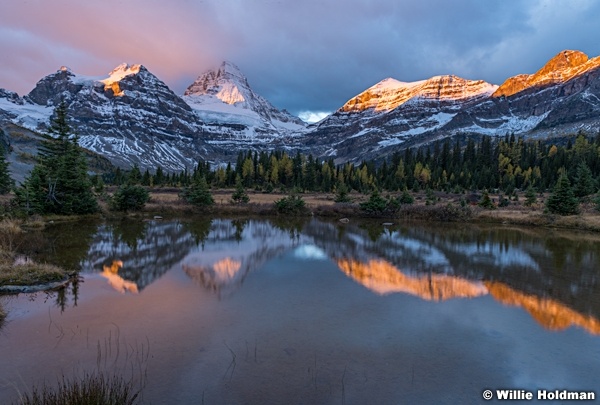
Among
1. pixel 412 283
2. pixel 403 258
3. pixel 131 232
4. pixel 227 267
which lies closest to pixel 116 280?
pixel 227 267

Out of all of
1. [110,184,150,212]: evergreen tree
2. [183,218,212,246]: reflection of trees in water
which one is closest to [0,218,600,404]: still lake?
[183,218,212,246]: reflection of trees in water

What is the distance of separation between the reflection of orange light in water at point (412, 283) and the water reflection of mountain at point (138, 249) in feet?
35.1

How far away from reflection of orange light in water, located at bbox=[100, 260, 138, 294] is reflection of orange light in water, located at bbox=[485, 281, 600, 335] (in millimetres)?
16123

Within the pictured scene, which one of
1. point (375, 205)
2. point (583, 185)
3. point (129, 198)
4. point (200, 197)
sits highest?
point (583, 185)

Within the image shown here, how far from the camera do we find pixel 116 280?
19578 mm

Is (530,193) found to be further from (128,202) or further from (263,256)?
(128,202)

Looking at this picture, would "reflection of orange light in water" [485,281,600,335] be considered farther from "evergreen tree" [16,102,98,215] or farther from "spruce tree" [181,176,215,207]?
"spruce tree" [181,176,215,207]

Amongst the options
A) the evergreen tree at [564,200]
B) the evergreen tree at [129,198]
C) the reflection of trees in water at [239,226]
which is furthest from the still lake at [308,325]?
the evergreen tree at [564,200]

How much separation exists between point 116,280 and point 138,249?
8.84m

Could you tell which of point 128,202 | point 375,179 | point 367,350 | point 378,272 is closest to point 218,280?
point 378,272

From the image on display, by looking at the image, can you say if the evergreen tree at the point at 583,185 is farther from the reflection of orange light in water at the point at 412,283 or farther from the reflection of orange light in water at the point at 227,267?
the reflection of orange light in water at the point at 227,267

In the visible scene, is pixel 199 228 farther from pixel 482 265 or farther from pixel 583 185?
pixel 583 185

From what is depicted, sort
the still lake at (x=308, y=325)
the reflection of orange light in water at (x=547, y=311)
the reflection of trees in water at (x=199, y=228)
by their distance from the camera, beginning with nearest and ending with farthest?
the still lake at (x=308, y=325) → the reflection of orange light in water at (x=547, y=311) → the reflection of trees in water at (x=199, y=228)

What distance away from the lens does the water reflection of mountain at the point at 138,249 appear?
846 inches
